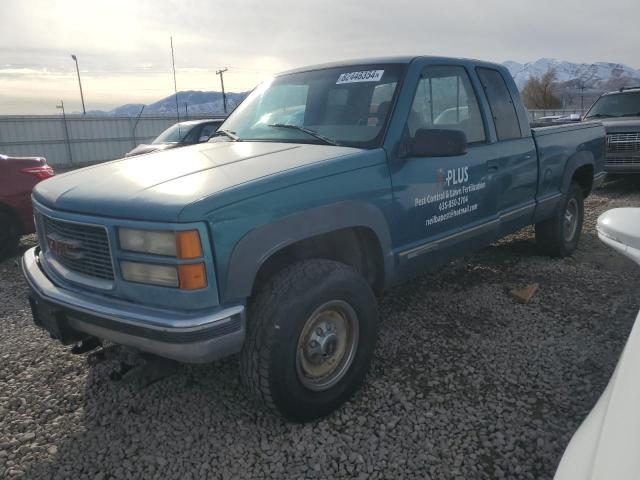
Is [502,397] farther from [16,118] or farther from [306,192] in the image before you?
[16,118]

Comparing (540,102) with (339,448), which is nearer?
(339,448)

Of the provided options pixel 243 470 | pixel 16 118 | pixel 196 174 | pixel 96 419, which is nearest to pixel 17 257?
pixel 96 419

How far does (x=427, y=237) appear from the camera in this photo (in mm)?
3338

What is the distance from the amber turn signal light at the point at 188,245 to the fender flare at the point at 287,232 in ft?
0.53

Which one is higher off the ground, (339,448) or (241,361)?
(241,361)

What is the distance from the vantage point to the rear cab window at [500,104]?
13.3 ft

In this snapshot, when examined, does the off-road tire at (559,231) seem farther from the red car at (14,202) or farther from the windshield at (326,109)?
the red car at (14,202)

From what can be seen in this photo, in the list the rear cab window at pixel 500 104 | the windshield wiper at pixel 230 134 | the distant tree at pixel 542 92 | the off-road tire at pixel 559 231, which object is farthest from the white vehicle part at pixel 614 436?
the distant tree at pixel 542 92

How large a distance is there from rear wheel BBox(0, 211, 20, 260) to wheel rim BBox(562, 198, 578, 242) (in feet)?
21.1

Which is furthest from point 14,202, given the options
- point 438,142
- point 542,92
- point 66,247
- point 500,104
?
point 542,92

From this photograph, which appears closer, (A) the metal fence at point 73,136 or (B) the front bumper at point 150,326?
(B) the front bumper at point 150,326

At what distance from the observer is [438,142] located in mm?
2957

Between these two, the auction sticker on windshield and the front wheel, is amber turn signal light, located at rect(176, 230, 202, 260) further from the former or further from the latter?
the auction sticker on windshield

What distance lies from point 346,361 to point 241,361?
0.63 metres
